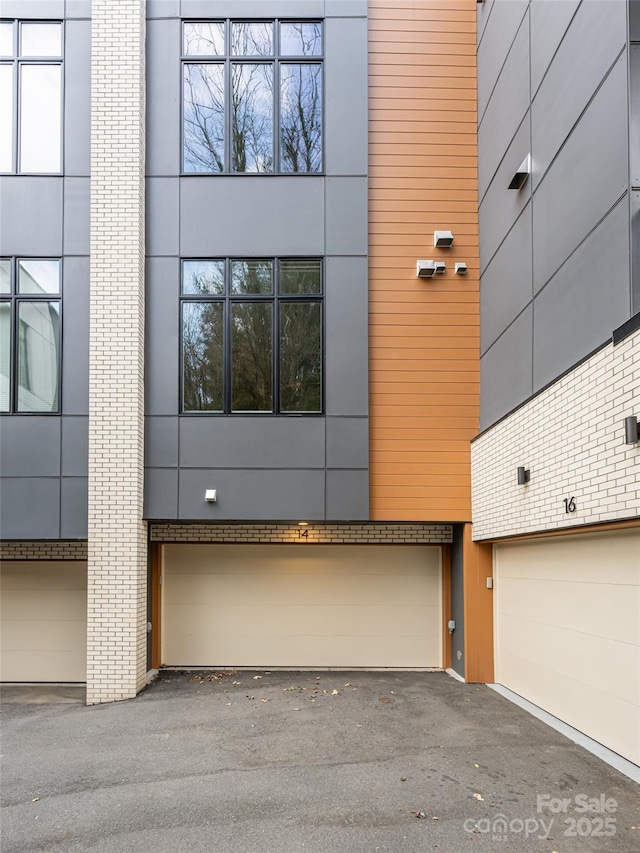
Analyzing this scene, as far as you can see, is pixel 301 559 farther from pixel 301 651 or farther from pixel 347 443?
pixel 347 443

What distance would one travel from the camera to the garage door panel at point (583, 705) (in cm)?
481

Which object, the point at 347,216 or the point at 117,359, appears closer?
the point at 117,359

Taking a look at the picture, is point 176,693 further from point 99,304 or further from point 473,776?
point 99,304

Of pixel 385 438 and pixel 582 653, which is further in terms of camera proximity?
pixel 385 438

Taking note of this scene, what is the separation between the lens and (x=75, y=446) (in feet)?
25.6

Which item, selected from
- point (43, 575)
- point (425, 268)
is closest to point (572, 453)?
point (425, 268)

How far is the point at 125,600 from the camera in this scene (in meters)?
7.52

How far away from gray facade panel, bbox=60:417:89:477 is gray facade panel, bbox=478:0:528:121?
6.73 meters

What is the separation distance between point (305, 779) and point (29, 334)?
638cm

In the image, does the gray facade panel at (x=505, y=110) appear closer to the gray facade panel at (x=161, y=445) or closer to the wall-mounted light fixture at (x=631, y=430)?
the wall-mounted light fixture at (x=631, y=430)

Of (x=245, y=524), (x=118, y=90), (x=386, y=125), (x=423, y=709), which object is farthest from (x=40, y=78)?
(x=423, y=709)

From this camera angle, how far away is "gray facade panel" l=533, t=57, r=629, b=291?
4488 millimetres

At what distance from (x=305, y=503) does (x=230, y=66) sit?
6040mm

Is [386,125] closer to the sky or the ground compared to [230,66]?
closer to the ground
